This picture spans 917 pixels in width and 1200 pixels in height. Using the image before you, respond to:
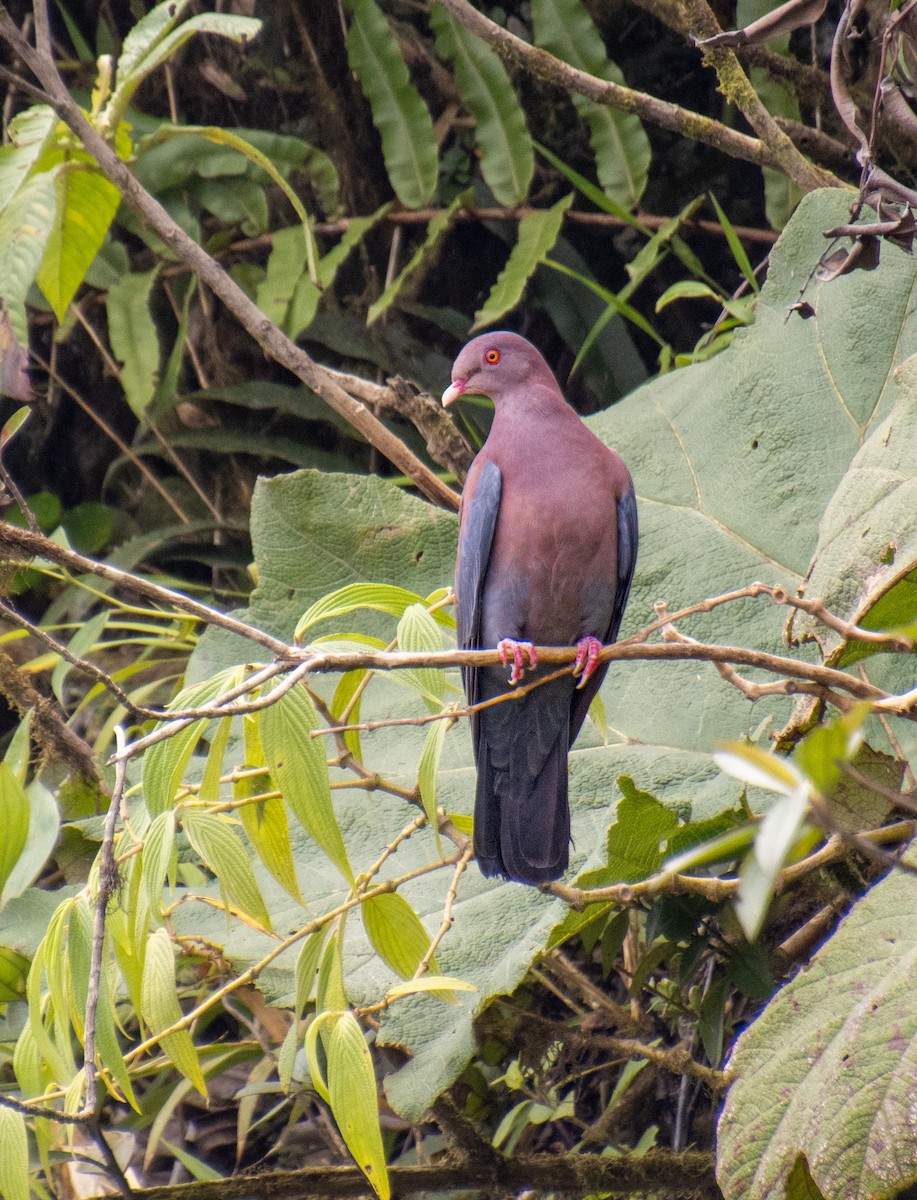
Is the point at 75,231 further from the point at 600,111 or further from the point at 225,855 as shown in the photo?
the point at 225,855

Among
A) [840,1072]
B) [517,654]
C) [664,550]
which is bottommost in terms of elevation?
[840,1072]

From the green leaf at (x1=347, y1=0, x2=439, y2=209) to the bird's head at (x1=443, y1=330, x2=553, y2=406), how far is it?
894 millimetres

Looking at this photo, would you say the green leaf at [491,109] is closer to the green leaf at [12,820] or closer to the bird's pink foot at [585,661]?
the bird's pink foot at [585,661]

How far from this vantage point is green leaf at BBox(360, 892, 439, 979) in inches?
68.0

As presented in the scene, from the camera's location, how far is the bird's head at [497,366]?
9.72 feet

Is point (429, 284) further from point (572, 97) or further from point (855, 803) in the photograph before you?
point (855, 803)

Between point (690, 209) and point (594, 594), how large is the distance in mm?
1445

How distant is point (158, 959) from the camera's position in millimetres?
1697

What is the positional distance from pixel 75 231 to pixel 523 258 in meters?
1.20

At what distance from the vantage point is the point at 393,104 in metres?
3.63

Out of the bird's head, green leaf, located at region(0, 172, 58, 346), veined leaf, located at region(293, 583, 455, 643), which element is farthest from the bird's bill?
veined leaf, located at region(293, 583, 455, 643)

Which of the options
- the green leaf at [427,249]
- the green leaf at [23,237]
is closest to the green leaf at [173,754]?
the green leaf at [23,237]

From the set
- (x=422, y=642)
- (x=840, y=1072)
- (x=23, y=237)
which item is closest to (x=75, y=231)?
(x=23, y=237)

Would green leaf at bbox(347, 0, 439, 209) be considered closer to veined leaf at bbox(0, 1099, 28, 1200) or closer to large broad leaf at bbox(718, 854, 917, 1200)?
large broad leaf at bbox(718, 854, 917, 1200)
